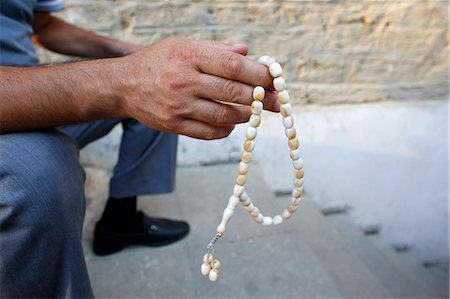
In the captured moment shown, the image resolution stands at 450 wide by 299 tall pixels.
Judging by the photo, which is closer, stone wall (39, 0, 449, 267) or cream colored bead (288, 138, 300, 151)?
cream colored bead (288, 138, 300, 151)

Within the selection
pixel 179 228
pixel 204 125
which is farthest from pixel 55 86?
pixel 179 228

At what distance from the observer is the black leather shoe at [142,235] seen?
4.53 ft

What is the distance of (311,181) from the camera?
224 cm

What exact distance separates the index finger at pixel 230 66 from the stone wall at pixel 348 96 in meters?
1.26

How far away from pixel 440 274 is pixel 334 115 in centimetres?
122

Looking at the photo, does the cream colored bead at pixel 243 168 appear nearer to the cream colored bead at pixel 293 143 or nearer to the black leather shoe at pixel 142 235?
the cream colored bead at pixel 293 143

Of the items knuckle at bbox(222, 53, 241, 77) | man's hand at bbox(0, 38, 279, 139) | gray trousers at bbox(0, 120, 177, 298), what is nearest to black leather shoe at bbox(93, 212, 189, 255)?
gray trousers at bbox(0, 120, 177, 298)

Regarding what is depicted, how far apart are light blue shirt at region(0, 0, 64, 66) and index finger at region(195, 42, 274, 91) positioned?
69 cm

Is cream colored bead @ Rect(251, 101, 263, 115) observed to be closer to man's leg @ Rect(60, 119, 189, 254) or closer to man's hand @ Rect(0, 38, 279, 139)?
man's hand @ Rect(0, 38, 279, 139)

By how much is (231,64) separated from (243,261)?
900 mm

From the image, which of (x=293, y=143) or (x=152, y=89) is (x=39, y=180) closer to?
(x=152, y=89)

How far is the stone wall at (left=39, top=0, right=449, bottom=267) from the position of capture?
6.28 feet

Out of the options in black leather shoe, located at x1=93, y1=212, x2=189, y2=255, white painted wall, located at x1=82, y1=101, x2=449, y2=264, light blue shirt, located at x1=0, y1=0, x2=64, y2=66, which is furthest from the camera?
white painted wall, located at x1=82, y1=101, x2=449, y2=264

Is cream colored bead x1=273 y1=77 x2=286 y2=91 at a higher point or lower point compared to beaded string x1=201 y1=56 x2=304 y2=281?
higher
